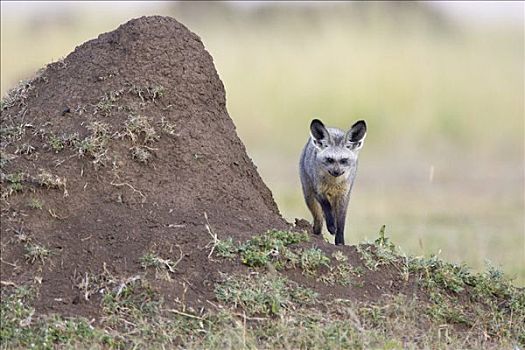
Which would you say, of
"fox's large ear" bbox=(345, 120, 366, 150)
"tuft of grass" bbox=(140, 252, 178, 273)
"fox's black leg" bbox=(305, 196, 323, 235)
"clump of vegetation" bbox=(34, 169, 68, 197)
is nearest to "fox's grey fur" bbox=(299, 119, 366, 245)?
"fox's large ear" bbox=(345, 120, 366, 150)

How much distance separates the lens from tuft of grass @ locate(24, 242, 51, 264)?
293 inches

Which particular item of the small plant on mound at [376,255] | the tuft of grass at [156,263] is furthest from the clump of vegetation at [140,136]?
the small plant on mound at [376,255]

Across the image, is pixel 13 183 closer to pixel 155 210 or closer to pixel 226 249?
pixel 155 210

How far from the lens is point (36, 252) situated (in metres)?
7.45

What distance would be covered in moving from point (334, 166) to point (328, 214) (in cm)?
50

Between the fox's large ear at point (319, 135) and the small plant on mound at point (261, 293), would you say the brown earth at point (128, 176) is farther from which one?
the fox's large ear at point (319, 135)

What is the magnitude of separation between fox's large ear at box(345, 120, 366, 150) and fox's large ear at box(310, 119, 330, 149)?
19cm

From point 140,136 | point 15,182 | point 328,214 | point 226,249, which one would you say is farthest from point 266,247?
point 328,214

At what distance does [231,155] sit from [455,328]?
7.46 feet

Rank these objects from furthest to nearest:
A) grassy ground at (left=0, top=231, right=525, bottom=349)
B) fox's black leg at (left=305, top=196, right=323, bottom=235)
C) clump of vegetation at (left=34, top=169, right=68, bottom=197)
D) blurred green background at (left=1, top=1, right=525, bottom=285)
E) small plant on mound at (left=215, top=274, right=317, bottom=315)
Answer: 1. blurred green background at (left=1, top=1, right=525, bottom=285)
2. fox's black leg at (left=305, top=196, right=323, bottom=235)
3. clump of vegetation at (left=34, top=169, right=68, bottom=197)
4. small plant on mound at (left=215, top=274, right=317, bottom=315)
5. grassy ground at (left=0, top=231, right=525, bottom=349)

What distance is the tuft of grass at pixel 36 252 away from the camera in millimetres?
7445

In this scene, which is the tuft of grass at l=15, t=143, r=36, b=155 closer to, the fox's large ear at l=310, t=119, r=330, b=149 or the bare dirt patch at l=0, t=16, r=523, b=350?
the bare dirt patch at l=0, t=16, r=523, b=350

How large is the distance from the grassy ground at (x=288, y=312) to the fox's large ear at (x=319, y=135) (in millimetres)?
1973

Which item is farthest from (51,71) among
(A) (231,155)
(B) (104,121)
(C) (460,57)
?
(C) (460,57)
